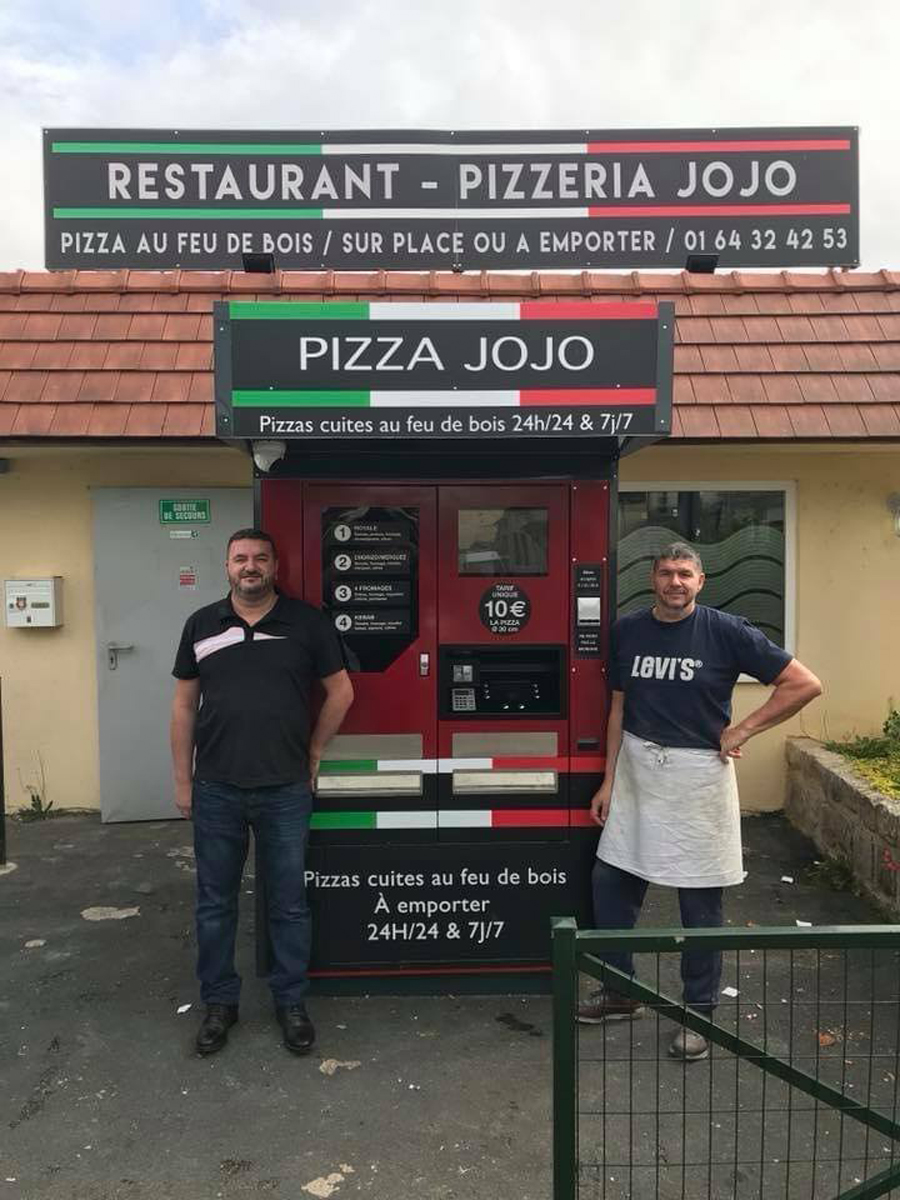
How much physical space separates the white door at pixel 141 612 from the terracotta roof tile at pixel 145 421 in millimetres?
682

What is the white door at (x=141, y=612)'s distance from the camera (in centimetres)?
569

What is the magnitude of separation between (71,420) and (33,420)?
0.21m

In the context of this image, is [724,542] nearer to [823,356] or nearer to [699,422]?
[699,422]

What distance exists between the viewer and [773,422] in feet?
17.1

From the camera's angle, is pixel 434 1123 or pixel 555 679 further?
pixel 555 679

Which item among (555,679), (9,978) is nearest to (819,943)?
(555,679)

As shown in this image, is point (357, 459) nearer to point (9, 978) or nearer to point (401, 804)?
point (401, 804)

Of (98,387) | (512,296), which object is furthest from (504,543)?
(98,387)

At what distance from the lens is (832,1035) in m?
3.29

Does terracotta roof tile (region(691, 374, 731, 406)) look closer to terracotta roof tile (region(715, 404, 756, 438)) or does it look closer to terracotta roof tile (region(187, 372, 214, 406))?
terracotta roof tile (region(715, 404, 756, 438))

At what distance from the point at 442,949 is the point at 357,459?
2010 millimetres

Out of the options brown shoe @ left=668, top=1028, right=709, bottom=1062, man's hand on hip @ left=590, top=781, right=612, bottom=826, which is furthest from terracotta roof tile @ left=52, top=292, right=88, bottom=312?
brown shoe @ left=668, top=1028, right=709, bottom=1062

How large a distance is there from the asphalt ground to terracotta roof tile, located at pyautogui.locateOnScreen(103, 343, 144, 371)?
316 centimetres

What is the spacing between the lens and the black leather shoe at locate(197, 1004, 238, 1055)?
317cm
